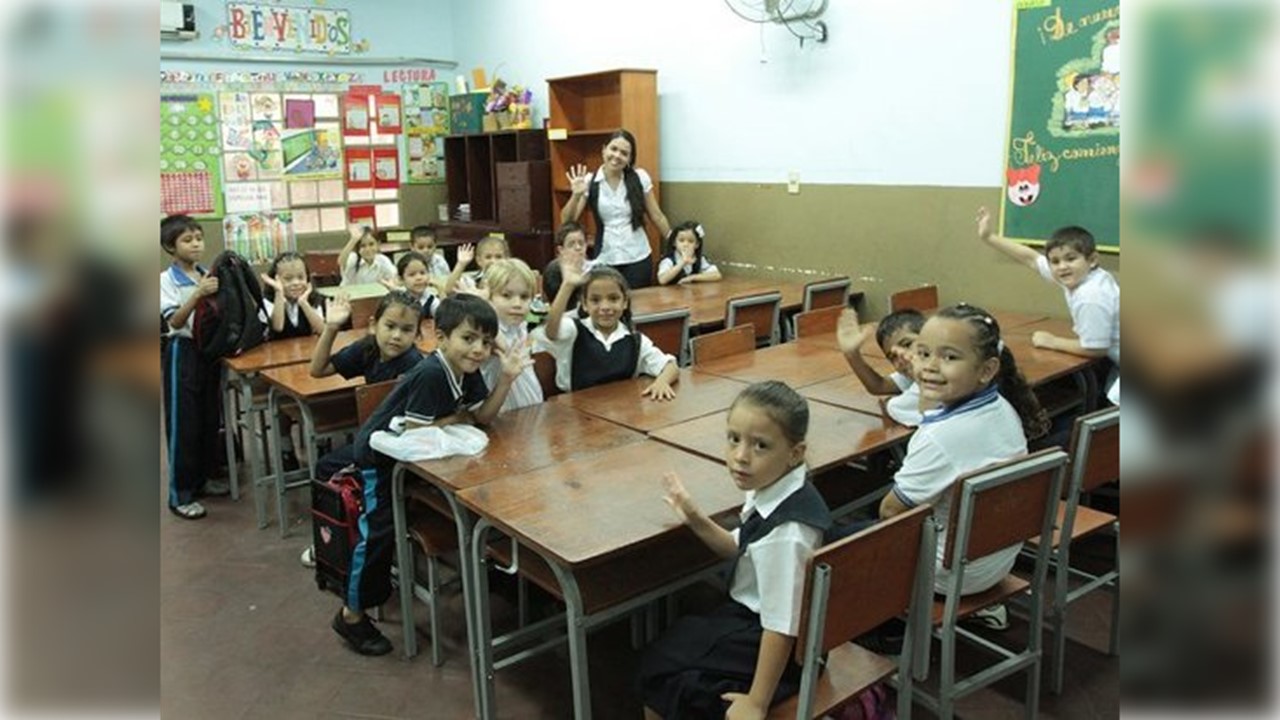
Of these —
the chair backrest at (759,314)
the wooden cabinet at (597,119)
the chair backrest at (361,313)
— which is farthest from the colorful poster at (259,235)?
the chair backrest at (759,314)

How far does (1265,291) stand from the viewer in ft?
1.24

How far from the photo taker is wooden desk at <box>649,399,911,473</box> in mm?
2494

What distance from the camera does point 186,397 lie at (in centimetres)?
392

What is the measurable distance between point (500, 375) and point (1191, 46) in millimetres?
2534

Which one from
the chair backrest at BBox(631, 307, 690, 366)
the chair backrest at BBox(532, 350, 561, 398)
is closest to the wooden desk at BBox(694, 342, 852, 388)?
the chair backrest at BBox(631, 307, 690, 366)

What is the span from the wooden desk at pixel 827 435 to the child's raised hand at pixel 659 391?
27 cm

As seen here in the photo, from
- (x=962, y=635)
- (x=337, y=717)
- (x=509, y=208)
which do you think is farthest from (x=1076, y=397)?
(x=509, y=208)

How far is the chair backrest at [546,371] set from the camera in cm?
332

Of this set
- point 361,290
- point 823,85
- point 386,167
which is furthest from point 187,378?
point 386,167

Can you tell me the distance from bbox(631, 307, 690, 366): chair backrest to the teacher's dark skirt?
201 centimetres

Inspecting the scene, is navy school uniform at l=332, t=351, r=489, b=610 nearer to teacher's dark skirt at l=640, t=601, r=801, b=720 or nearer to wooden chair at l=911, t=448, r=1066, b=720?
teacher's dark skirt at l=640, t=601, r=801, b=720

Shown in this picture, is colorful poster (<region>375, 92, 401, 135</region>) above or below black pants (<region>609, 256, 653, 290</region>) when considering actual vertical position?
above

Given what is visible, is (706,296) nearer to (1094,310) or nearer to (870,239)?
(870,239)

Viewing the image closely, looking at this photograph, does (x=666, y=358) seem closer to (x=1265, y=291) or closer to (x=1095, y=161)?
(x=1095, y=161)
